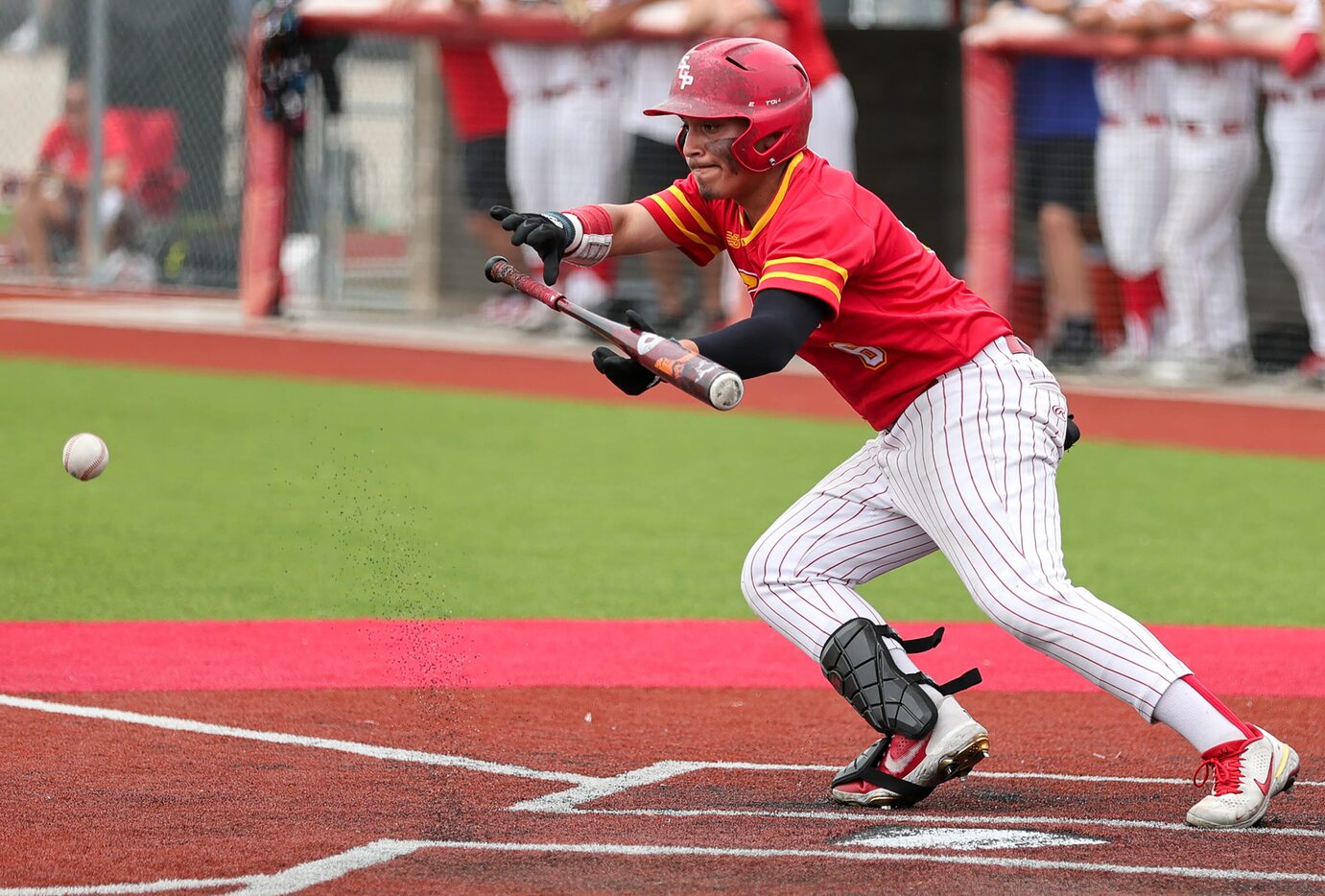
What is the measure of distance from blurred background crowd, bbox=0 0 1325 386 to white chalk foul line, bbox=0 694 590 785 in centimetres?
723

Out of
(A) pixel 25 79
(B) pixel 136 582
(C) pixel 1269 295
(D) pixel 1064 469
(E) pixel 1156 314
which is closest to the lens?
(B) pixel 136 582

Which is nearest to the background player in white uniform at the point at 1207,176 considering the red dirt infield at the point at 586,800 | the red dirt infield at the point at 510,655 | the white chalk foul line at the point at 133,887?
the red dirt infield at the point at 510,655

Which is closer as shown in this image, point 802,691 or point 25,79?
point 802,691

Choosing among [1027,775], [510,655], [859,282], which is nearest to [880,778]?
[1027,775]

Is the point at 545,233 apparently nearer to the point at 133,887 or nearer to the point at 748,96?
the point at 748,96

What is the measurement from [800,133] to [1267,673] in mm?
2568

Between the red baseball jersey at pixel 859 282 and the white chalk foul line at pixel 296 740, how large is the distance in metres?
1.10

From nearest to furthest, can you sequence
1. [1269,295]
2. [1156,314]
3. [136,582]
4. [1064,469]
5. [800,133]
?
[800,133]
[136,582]
[1064,469]
[1156,314]
[1269,295]

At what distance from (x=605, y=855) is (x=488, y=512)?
4.84 metres

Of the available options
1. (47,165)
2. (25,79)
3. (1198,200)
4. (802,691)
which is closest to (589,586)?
(802,691)

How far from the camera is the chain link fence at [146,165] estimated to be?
15953mm

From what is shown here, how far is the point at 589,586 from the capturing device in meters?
6.92

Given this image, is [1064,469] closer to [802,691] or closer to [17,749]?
[802,691]

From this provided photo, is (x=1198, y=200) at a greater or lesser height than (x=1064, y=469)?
greater
